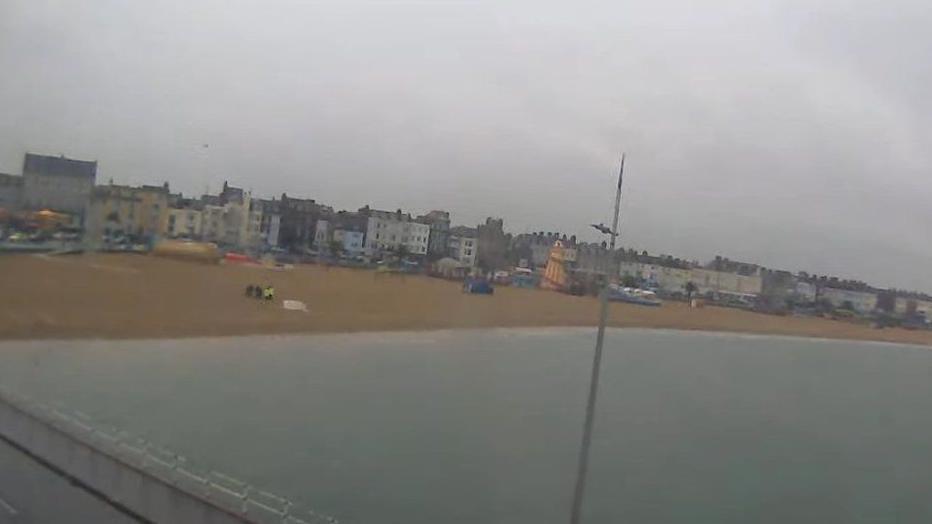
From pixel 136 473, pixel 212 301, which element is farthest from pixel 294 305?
pixel 136 473

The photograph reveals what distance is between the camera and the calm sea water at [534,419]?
16.8 ft

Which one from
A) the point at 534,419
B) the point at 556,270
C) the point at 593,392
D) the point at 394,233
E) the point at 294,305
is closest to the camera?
the point at 593,392

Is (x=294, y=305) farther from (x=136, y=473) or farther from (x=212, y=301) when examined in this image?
(x=136, y=473)

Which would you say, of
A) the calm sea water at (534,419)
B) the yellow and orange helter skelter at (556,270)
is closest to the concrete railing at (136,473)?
the calm sea water at (534,419)

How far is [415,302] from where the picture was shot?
6.89 m

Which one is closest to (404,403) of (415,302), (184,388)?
(415,302)

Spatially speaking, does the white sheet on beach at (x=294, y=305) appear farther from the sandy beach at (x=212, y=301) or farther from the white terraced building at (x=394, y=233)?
the white terraced building at (x=394, y=233)

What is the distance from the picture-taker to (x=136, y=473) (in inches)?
208

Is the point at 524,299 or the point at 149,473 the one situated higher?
the point at 524,299

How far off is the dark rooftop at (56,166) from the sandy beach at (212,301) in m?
A: 0.81

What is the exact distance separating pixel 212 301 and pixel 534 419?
11.1 feet

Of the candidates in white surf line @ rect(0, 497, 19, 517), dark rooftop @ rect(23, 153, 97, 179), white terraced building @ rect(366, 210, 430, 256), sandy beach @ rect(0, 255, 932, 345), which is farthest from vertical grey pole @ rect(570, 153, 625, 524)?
dark rooftop @ rect(23, 153, 97, 179)

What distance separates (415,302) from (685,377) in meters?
2.14

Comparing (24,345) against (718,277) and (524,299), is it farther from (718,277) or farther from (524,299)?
(718,277)
